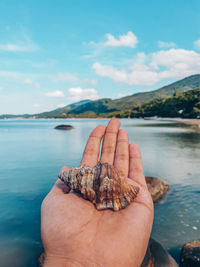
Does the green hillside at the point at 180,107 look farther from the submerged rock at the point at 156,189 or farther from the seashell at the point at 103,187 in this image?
the seashell at the point at 103,187

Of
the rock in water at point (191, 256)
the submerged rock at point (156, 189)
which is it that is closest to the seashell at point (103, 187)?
the rock in water at point (191, 256)

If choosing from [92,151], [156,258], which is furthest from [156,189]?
[92,151]

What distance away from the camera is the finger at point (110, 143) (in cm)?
711

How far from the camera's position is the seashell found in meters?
4.27

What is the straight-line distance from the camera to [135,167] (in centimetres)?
628

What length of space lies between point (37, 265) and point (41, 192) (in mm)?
6918

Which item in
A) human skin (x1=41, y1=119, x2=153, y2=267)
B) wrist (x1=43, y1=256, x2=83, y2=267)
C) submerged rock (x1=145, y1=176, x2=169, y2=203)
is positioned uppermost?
human skin (x1=41, y1=119, x2=153, y2=267)

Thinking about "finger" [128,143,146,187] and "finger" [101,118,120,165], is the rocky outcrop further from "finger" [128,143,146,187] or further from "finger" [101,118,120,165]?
"finger" [101,118,120,165]

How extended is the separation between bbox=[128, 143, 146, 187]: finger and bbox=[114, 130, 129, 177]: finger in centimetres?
15

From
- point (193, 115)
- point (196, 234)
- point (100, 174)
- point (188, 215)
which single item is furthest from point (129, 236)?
point (193, 115)

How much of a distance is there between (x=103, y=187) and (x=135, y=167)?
2326 millimetres

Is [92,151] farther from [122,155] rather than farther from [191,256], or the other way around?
[191,256]

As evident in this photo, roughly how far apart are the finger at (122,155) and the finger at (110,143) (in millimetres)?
211

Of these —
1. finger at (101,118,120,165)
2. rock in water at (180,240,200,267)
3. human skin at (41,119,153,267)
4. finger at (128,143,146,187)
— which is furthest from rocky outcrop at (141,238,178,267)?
finger at (101,118,120,165)
